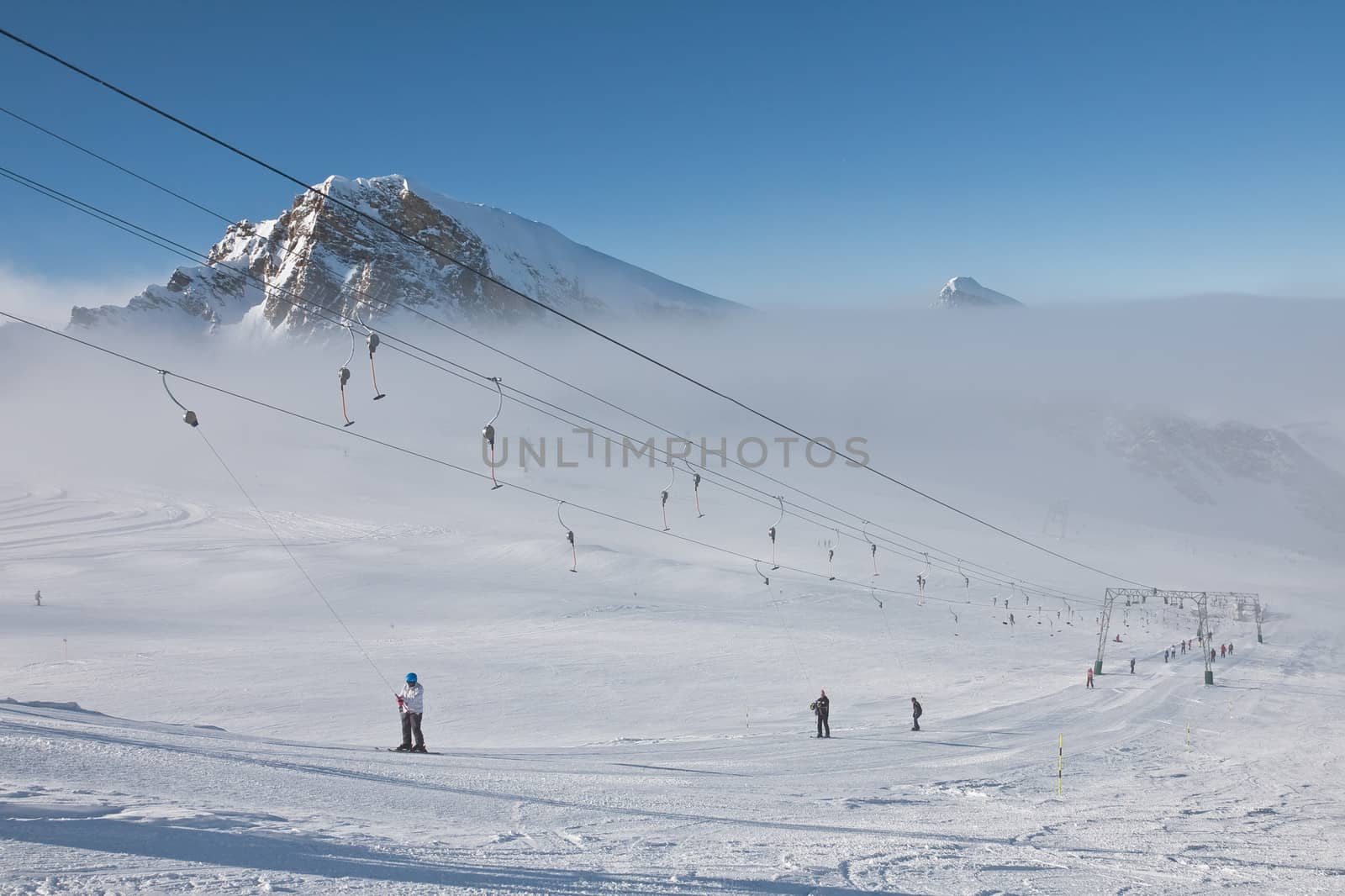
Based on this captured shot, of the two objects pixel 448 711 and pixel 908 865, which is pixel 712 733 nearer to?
pixel 448 711

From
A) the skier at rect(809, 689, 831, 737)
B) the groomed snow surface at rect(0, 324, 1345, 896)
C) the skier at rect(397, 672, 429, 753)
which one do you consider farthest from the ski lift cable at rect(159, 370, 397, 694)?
the skier at rect(809, 689, 831, 737)

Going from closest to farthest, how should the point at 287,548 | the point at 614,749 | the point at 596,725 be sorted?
the point at 614,749, the point at 596,725, the point at 287,548

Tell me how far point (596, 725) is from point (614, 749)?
6.77 m

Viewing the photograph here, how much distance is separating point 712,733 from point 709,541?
250 ft

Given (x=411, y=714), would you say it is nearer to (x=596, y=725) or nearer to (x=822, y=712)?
(x=822, y=712)

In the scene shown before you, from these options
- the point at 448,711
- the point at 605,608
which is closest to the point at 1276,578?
the point at 605,608

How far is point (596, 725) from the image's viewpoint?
2505cm

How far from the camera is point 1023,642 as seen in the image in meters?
59.2

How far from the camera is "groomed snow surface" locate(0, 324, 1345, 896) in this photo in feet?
24.1

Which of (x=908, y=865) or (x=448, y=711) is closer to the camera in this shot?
(x=908, y=865)

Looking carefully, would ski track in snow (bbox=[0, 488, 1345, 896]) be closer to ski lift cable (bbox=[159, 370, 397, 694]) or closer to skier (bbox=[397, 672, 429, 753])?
ski lift cable (bbox=[159, 370, 397, 694])

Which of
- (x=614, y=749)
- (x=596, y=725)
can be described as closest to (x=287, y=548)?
(x=596, y=725)

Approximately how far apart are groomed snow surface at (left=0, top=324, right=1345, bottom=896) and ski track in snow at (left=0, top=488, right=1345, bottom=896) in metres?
0.09

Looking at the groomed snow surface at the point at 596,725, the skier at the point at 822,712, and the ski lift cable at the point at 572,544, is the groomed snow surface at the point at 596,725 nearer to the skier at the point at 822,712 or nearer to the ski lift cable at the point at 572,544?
the skier at the point at 822,712
